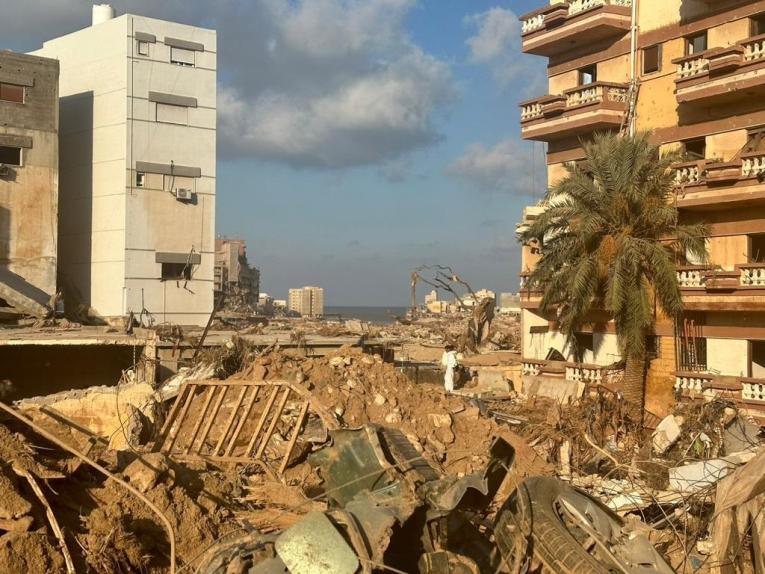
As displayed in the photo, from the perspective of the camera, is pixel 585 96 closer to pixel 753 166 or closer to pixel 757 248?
pixel 753 166

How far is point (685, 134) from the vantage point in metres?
26.0

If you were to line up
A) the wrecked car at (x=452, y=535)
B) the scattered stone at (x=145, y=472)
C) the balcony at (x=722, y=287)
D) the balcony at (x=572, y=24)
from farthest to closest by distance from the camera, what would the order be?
the balcony at (x=572, y=24) → the balcony at (x=722, y=287) → the scattered stone at (x=145, y=472) → the wrecked car at (x=452, y=535)

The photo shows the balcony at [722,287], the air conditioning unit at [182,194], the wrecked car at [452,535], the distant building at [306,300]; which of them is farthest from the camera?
the distant building at [306,300]

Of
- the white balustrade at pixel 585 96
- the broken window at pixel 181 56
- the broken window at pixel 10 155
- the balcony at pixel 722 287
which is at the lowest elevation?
the balcony at pixel 722 287

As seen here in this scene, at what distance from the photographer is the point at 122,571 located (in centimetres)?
819

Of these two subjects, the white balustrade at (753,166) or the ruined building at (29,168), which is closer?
the white balustrade at (753,166)

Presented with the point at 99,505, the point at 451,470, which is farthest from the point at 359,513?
the point at 451,470

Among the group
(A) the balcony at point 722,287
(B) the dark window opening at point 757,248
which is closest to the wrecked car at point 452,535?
(A) the balcony at point 722,287

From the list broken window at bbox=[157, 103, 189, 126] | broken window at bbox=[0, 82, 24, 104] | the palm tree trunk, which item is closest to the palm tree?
the palm tree trunk

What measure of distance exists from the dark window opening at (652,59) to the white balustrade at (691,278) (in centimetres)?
677

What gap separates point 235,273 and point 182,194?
3283cm

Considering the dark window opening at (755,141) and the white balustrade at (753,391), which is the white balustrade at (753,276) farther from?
the dark window opening at (755,141)

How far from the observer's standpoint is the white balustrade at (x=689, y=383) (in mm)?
24172

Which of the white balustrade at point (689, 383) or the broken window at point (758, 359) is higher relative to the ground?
the broken window at point (758, 359)
